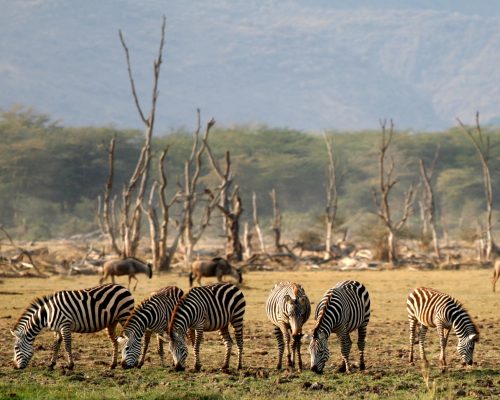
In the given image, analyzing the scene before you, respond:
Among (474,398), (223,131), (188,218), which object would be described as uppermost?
(223,131)

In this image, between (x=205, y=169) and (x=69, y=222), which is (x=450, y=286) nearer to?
(x=69, y=222)

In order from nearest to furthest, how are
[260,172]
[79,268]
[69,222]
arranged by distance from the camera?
1. [79,268]
2. [69,222]
3. [260,172]

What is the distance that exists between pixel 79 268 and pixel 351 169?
4870 cm

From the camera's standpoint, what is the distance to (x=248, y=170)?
7019 cm

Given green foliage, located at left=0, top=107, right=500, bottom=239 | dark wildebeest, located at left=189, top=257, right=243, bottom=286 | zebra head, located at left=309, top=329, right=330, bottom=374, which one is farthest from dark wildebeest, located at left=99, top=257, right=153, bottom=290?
green foliage, located at left=0, top=107, right=500, bottom=239

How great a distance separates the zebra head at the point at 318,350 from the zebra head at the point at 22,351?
342 centimetres

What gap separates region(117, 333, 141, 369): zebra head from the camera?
12773 mm

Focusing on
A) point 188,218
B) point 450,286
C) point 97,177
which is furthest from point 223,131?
point 450,286

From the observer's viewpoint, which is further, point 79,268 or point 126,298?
point 79,268

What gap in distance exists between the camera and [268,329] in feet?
58.1

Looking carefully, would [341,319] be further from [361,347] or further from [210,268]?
[210,268]

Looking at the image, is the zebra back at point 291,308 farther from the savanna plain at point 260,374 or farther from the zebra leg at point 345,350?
the savanna plain at point 260,374

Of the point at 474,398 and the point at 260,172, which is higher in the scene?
the point at 260,172

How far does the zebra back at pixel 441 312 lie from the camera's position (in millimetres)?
13117
